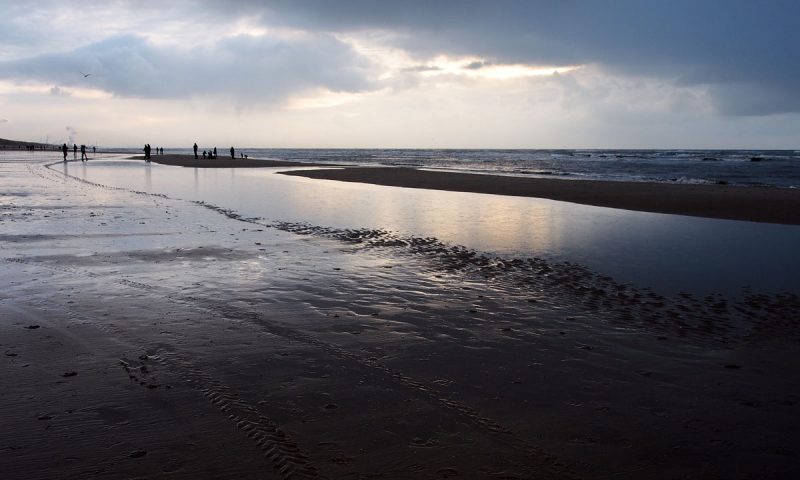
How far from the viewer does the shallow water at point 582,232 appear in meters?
11.2

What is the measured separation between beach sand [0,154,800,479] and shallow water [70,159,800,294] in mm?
1395

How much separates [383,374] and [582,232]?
1179 centimetres

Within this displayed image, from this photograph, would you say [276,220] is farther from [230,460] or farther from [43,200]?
[230,460]

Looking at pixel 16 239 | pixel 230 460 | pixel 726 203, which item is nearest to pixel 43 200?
pixel 16 239

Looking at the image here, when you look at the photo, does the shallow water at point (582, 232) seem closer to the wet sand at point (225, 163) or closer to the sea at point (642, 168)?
the sea at point (642, 168)

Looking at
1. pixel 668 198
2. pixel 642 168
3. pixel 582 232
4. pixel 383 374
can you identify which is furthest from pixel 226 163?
pixel 383 374

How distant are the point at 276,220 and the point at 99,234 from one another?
5250 mm

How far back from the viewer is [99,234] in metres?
15.0

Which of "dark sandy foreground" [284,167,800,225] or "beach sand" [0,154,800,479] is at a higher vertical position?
"dark sandy foreground" [284,167,800,225]

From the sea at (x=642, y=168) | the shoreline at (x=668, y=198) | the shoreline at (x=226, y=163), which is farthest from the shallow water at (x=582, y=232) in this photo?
the shoreline at (x=226, y=163)

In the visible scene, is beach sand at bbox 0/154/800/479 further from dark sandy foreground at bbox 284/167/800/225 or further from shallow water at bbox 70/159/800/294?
dark sandy foreground at bbox 284/167/800/225

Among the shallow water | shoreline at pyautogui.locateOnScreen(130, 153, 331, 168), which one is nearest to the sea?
shoreline at pyautogui.locateOnScreen(130, 153, 331, 168)

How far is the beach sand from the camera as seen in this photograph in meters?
4.43

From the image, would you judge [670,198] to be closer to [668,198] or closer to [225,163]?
[668,198]
